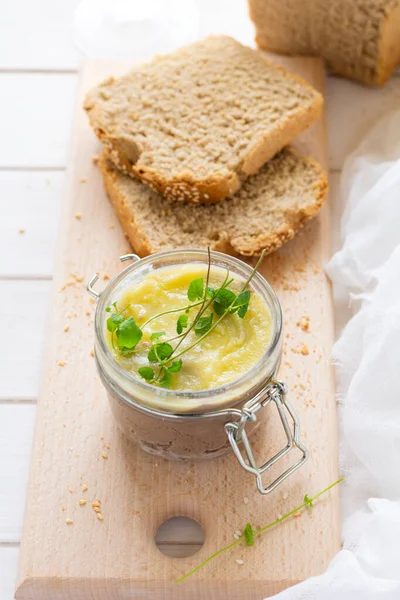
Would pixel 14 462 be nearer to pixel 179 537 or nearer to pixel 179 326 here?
pixel 179 537

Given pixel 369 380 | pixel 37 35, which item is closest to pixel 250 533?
Result: pixel 369 380

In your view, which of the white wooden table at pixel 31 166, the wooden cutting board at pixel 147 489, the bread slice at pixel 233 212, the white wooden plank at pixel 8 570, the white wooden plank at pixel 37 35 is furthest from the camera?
the white wooden plank at pixel 37 35

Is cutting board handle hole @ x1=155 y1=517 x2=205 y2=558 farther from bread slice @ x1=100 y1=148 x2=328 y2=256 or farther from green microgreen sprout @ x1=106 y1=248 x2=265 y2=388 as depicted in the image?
bread slice @ x1=100 y1=148 x2=328 y2=256

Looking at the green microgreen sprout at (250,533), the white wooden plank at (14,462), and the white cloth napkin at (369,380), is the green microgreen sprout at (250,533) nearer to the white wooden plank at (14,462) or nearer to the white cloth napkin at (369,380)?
the white cloth napkin at (369,380)

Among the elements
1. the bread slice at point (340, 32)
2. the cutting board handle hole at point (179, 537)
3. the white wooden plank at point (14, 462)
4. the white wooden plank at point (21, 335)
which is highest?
the bread slice at point (340, 32)

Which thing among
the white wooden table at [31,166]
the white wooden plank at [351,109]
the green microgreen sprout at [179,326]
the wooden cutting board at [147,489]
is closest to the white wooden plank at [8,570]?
the white wooden table at [31,166]
